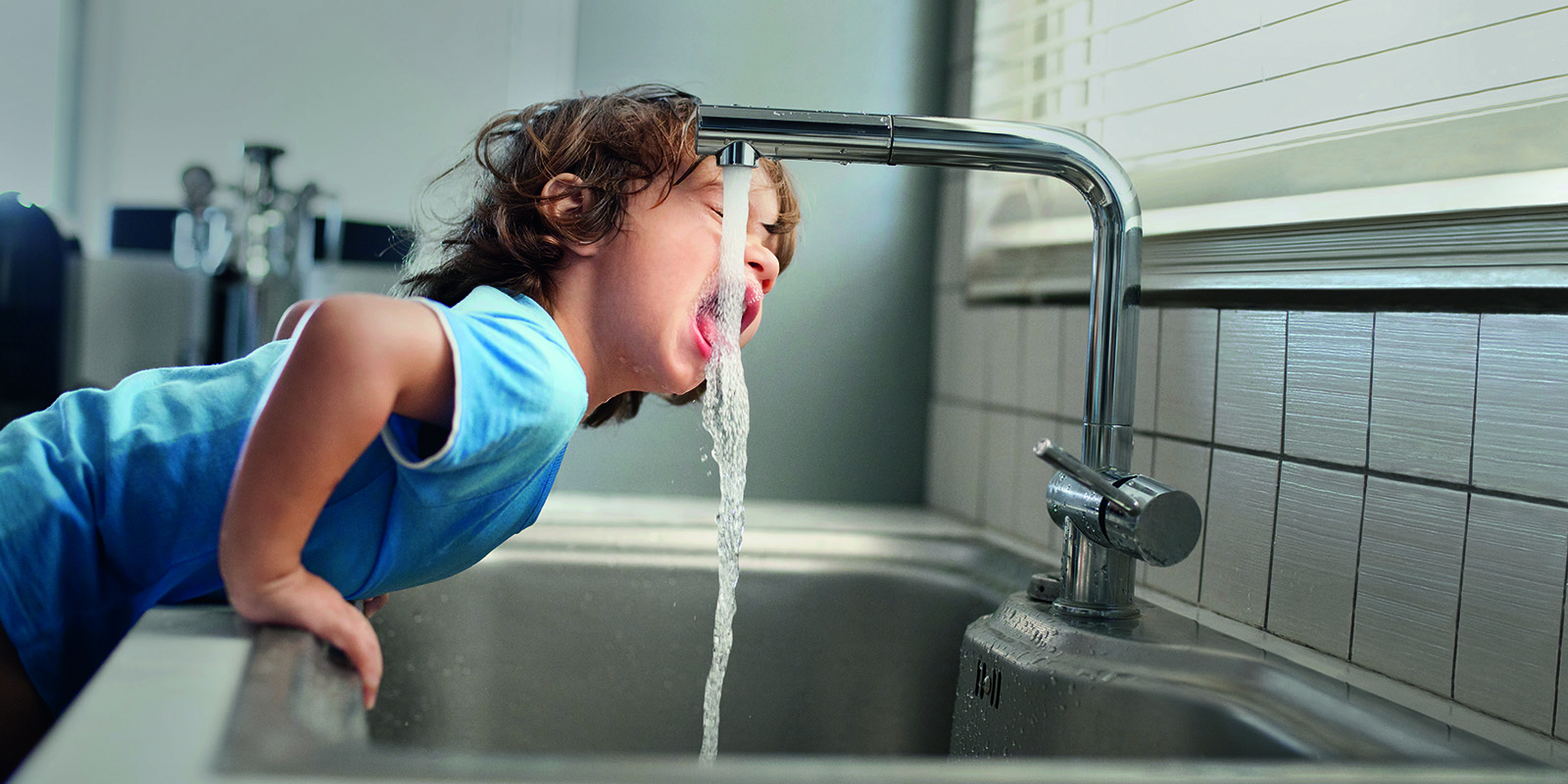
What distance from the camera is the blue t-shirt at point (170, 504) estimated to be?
23.5 inches

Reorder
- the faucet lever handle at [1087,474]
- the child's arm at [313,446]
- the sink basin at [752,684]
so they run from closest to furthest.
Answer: the sink basin at [752,684]
the child's arm at [313,446]
the faucet lever handle at [1087,474]

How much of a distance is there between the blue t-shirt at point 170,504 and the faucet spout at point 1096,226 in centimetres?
21

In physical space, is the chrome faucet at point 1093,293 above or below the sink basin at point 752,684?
above

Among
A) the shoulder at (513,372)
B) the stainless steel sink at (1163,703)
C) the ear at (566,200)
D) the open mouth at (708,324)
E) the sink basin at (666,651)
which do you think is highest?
the ear at (566,200)

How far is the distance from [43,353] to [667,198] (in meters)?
1.17

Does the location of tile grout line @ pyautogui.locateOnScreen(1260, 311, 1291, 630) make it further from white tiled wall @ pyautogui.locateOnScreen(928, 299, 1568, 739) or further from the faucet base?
the faucet base

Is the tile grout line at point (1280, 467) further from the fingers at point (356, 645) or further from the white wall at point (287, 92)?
the white wall at point (287, 92)

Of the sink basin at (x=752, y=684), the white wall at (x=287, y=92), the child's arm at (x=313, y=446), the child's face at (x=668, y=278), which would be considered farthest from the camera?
the white wall at (x=287, y=92)

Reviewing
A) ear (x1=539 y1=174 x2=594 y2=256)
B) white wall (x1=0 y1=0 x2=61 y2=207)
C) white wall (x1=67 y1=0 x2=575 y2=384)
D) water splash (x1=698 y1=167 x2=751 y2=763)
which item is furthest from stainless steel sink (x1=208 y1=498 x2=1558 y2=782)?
white wall (x1=0 y1=0 x2=61 y2=207)

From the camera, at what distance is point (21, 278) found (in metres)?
1.47

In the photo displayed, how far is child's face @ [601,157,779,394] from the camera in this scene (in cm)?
74

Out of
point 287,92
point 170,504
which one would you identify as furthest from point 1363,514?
point 287,92

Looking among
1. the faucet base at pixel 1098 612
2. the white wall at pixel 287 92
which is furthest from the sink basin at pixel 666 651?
the white wall at pixel 287 92

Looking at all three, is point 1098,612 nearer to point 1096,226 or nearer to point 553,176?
point 1096,226
